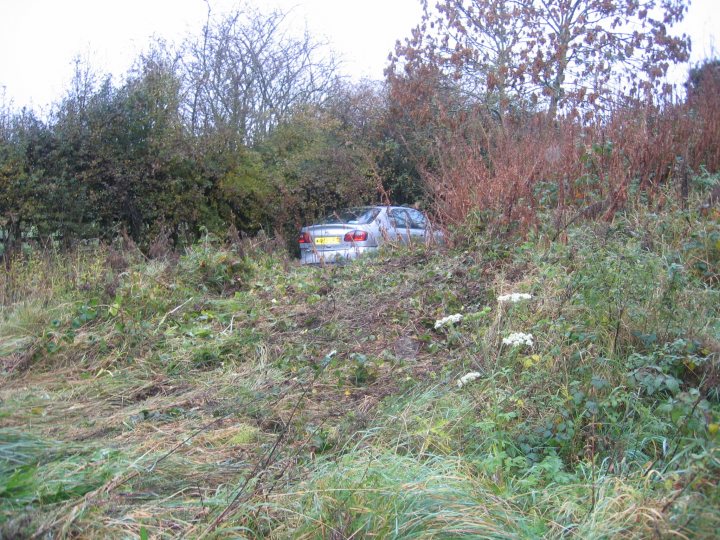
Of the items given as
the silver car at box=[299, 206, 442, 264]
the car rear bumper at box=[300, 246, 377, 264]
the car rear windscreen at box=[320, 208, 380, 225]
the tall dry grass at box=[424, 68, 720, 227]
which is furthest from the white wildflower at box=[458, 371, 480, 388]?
the car rear windscreen at box=[320, 208, 380, 225]

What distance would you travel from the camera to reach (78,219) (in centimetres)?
1138

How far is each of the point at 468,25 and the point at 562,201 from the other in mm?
13086

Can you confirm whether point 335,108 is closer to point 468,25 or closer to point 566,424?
point 468,25

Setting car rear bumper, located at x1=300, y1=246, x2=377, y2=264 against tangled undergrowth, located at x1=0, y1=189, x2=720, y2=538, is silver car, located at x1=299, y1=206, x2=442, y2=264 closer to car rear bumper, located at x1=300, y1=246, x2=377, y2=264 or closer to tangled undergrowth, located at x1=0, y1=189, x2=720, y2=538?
car rear bumper, located at x1=300, y1=246, x2=377, y2=264

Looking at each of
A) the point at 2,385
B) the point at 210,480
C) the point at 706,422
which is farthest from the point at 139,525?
the point at 2,385

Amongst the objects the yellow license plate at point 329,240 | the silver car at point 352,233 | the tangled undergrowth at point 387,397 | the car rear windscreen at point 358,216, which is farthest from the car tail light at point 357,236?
the tangled undergrowth at point 387,397

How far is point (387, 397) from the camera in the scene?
179 inches

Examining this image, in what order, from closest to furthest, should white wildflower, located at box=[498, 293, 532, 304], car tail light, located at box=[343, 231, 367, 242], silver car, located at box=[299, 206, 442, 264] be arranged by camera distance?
white wildflower, located at box=[498, 293, 532, 304], silver car, located at box=[299, 206, 442, 264], car tail light, located at box=[343, 231, 367, 242]

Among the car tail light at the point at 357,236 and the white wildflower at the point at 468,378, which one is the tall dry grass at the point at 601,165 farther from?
the white wildflower at the point at 468,378

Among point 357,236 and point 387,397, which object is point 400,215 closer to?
point 357,236

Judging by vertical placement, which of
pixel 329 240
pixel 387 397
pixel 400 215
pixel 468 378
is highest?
pixel 400 215

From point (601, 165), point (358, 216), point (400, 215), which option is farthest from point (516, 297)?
point (358, 216)

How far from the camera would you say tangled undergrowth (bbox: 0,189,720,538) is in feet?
9.03

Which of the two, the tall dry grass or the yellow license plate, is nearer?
the tall dry grass
